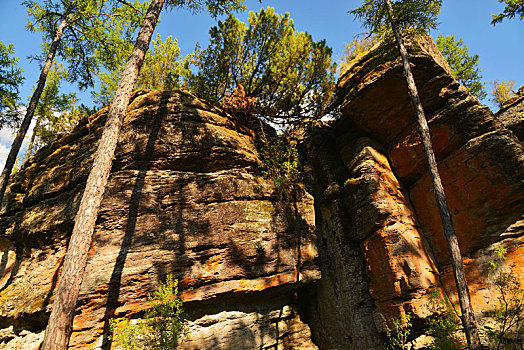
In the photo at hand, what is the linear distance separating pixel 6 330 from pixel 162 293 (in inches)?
183

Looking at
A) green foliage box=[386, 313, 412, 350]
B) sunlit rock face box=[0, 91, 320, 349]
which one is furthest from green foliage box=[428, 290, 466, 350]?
sunlit rock face box=[0, 91, 320, 349]

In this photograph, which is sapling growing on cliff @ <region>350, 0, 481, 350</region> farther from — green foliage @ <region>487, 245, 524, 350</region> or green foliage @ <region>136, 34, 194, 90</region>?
green foliage @ <region>136, 34, 194, 90</region>

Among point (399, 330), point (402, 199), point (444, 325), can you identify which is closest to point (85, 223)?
point (399, 330)

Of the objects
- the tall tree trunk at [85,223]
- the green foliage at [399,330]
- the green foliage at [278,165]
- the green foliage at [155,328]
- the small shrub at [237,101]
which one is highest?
the small shrub at [237,101]

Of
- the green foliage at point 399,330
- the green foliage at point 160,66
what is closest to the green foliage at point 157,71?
the green foliage at point 160,66

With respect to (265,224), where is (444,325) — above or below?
below

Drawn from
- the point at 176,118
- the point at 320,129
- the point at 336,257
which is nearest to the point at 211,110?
the point at 176,118

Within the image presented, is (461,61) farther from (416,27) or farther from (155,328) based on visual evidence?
(155,328)

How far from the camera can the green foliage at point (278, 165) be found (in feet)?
35.5

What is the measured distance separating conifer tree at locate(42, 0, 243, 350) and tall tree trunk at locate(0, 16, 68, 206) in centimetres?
649

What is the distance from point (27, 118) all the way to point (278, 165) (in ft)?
36.1

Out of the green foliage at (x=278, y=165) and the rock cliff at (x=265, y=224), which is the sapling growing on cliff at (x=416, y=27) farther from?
the green foliage at (x=278, y=165)

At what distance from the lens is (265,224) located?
368 inches

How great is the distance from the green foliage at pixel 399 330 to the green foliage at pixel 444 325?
611mm
